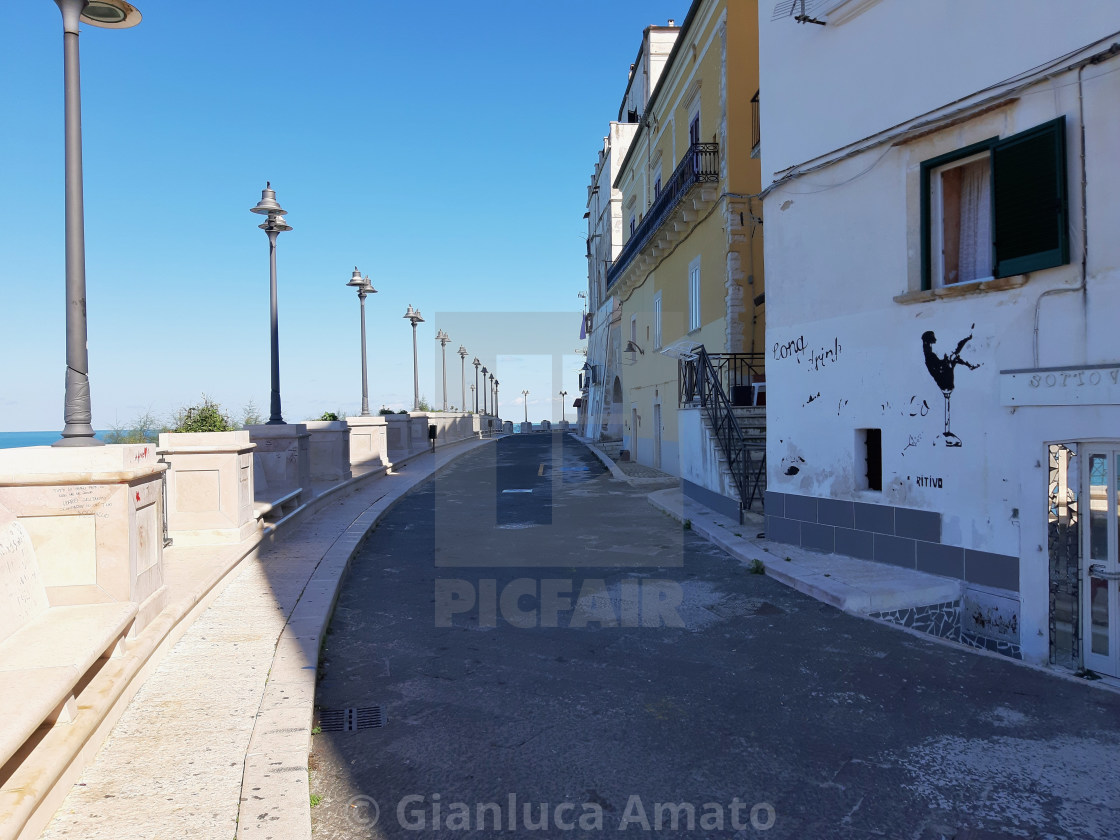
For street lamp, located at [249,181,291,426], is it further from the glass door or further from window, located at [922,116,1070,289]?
the glass door

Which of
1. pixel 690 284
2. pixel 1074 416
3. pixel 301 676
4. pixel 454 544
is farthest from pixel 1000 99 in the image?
pixel 690 284

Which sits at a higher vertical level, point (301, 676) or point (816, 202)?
point (816, 202)

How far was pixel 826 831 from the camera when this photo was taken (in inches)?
134

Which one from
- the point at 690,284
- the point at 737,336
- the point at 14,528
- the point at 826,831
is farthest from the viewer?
the point at 690,284

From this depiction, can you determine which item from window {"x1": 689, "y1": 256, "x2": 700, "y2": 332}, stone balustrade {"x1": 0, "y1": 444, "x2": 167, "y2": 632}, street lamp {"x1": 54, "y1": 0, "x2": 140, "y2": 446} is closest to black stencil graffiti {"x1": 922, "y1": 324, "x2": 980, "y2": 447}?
stone balustrade {"x1": 0, "y1": 444, "x2": 167, "y2": 632}

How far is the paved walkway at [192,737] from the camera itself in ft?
10.8

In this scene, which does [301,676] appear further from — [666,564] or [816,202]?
[816,202]

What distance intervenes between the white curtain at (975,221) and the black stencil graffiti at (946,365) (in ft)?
2.23

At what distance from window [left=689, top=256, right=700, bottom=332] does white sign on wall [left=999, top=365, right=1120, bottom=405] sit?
1129cm

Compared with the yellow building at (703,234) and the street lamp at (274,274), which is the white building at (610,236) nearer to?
the yellow building at (703,234)

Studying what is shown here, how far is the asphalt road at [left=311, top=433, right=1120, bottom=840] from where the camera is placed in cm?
354

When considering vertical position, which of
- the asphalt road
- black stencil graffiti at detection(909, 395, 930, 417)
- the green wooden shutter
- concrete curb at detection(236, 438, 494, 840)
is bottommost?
the asphalt road

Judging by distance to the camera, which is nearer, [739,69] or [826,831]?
Result: [826,831]

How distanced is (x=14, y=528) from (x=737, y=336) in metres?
12.7
